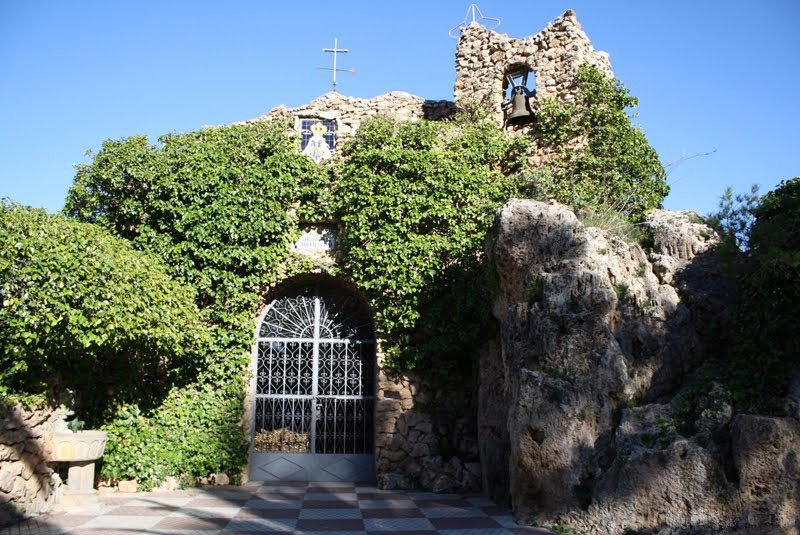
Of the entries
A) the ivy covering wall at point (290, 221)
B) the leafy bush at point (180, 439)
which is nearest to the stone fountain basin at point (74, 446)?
the leafy bush at point (180, 439)

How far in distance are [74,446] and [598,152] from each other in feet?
29.9

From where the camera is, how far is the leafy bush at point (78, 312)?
7184mm

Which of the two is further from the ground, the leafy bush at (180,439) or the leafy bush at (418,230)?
the leafy bush at (418,230)

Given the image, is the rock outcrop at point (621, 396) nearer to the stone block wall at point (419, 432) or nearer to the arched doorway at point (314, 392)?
the stone block wall at point (419, 432)

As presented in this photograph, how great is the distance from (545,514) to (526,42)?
8714mm

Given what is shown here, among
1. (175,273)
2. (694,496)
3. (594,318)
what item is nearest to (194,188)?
(175,273)

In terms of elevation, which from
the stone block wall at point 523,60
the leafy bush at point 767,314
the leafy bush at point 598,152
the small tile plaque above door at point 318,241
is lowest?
the leafy bush at point 767,314

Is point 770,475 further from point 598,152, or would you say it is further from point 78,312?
point 78,312

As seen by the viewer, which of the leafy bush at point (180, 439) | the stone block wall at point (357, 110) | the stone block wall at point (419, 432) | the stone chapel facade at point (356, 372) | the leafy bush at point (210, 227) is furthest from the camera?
the stone block wall at point (357, 110)

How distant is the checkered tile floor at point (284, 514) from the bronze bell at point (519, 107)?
666 centimetres

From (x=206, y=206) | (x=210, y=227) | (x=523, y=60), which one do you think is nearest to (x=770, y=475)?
(x=210, y=227)

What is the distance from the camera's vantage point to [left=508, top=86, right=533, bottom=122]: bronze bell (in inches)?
447

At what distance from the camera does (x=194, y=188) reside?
10.3 metres

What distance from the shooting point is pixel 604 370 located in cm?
684
